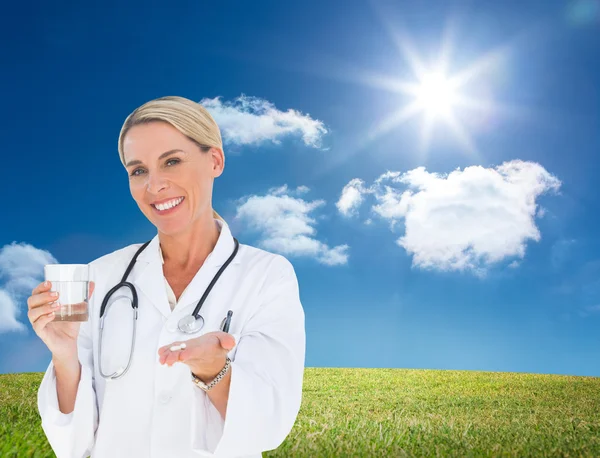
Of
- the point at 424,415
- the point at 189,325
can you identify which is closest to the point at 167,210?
the point at 189,325

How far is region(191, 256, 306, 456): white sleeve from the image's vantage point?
2578 mm

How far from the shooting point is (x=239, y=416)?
8.41 ft

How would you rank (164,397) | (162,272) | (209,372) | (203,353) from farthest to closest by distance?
(162,272)
(164,397)
(209,372)
(203,353)

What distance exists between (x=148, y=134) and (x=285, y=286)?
1.13 meters

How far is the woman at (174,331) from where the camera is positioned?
2.67m

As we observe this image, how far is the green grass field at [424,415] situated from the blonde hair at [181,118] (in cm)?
310

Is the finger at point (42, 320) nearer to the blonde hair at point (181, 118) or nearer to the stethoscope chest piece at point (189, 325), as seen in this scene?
the stethoscope chest piece at point (189, 325)

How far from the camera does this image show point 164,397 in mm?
2965

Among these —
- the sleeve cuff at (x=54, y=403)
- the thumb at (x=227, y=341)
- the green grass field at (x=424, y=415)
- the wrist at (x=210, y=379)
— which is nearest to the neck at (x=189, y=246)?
the sleeve cuff at (x=54, y=403)

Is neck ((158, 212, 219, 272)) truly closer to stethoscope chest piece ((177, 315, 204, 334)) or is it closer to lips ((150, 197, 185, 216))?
lips ((150, 197, 185, 216))

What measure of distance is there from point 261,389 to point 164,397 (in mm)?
600

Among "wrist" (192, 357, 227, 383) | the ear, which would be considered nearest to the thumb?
"wrist" (192, 357, 227, 383)

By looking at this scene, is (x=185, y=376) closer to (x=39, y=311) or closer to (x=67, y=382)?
(x=67, y=382)

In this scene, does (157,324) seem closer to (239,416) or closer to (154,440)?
(154,440)
